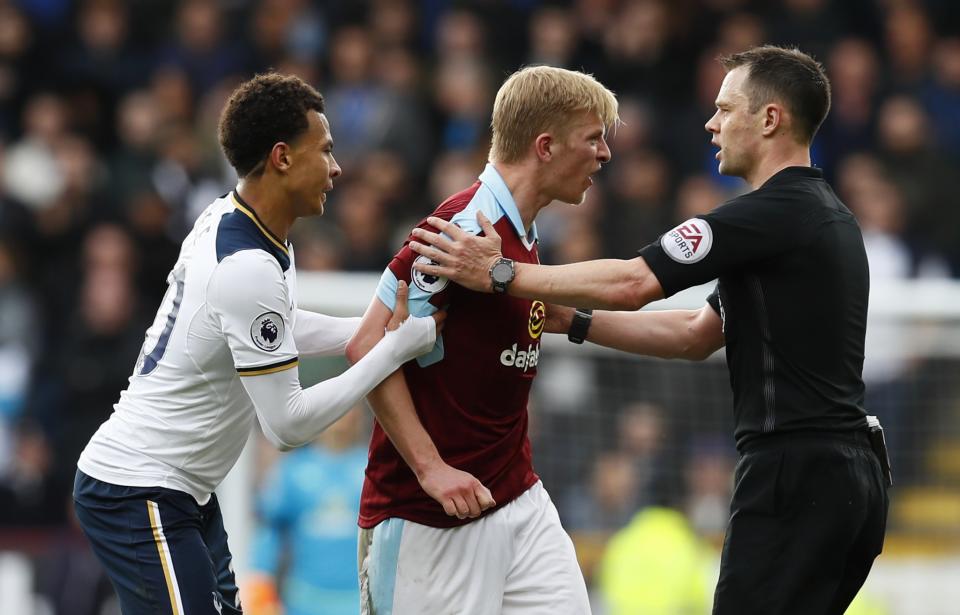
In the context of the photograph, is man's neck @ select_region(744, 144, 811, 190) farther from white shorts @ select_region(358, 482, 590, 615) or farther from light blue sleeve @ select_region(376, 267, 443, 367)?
white shorts @ select_region(358, 482, 590, 615)

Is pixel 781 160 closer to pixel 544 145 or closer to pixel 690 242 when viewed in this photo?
pixel 690 242

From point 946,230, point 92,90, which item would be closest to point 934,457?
point 946,230

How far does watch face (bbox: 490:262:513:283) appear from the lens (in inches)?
177

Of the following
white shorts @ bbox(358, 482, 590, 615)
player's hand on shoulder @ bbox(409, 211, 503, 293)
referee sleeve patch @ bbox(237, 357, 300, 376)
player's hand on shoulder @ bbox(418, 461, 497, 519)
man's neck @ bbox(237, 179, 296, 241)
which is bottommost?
white shorts @ bbox(358, 482, 590, 615)

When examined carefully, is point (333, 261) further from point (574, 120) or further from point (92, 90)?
point (574, 120)

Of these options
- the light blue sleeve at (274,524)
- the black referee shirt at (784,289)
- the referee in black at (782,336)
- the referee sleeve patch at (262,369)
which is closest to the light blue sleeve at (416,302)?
the referee in black at (782,336)

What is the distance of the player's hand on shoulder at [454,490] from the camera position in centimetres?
455

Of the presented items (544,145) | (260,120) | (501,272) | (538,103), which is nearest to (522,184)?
(544,145)

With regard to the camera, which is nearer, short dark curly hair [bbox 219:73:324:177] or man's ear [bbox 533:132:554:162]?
short dark curly hair [bbox 219:73:324:177]

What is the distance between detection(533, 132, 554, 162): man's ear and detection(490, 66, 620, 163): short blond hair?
17mm

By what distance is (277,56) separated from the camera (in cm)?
1248

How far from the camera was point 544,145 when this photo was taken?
473cm

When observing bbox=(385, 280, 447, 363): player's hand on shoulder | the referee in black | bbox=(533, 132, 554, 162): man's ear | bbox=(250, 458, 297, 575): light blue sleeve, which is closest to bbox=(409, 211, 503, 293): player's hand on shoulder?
the referee in black

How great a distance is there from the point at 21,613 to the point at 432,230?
17.0 feet
